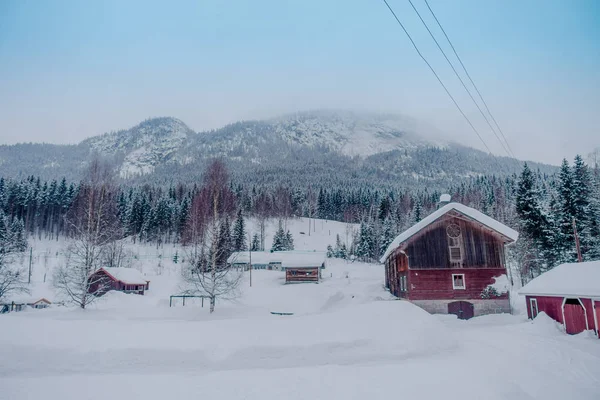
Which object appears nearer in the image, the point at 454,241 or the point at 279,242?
the point at 454,241

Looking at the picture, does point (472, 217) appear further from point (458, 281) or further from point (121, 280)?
point (121, 280)

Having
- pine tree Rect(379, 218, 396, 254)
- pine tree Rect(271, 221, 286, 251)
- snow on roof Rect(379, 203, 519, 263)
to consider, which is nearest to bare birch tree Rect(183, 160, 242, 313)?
snow on roof Rect(379, 203, 519, 263)

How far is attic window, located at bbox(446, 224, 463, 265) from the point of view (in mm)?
27969

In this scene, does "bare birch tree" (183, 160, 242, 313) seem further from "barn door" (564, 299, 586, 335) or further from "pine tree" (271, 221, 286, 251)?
"pine tree" (271, 221, 286, 251)

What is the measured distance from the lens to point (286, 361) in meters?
10.8

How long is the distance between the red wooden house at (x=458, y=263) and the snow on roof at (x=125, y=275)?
41.3 metres

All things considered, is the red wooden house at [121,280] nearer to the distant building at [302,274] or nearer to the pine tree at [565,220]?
the distant building at [302,274]

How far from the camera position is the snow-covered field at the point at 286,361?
28.8ft

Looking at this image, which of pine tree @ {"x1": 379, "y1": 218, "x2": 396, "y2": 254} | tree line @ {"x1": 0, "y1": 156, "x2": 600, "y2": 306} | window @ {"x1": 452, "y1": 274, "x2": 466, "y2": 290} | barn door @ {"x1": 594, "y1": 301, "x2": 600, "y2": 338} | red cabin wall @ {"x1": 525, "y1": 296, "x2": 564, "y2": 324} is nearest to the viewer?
barn door @ {"x1": 594, "y1": 301, "x2": 600, "y2": 338}

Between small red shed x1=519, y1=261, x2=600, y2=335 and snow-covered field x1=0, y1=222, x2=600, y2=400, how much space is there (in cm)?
404

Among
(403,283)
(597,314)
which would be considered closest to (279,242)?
(403,283)

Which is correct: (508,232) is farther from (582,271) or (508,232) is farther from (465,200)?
(465,200)

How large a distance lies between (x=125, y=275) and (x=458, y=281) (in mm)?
46041

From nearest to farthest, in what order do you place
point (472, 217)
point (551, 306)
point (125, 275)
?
1. point (551, 306)
2. point (472, 217)
3. point (125, 275)
